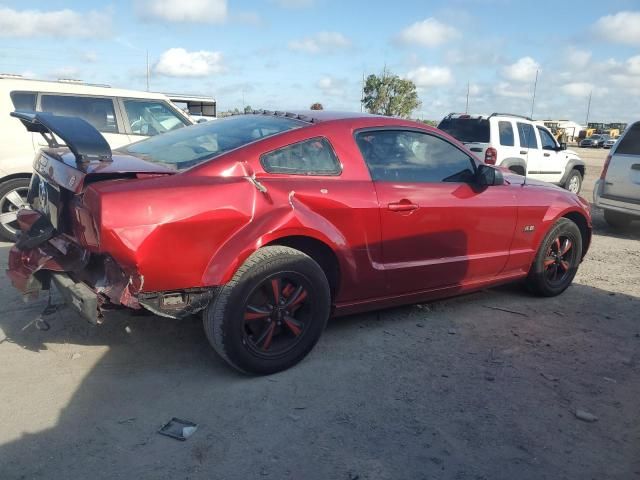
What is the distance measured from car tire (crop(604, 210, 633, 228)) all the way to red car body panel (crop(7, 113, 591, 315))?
4.37 metres

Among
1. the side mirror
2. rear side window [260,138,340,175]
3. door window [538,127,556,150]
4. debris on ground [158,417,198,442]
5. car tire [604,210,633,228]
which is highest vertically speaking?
door window [538,127,556,150]

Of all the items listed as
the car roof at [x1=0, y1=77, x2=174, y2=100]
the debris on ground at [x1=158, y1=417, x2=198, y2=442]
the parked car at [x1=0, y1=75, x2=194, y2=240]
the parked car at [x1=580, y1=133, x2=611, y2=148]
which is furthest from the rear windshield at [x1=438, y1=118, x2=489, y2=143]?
the parked car at [x1=580, y1=133, x2=611, y2=148]

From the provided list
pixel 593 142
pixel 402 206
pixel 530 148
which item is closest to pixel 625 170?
pixel 530 148

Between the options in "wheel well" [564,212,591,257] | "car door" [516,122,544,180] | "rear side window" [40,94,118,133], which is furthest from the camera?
"car door" [516,122,544,180]

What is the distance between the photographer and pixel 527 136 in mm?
11148

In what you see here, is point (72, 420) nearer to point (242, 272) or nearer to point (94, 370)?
point (94, 370)

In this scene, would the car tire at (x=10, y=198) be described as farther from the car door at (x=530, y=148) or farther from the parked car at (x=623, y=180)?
the car door at (x=530, y=148)

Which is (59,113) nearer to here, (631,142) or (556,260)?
(556,260)

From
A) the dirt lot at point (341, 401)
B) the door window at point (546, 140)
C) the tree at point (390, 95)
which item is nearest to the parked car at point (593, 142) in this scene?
the tree at point (390, 95)

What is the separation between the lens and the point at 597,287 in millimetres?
5566

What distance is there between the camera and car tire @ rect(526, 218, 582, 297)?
4934mm

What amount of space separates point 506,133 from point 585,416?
8.47m

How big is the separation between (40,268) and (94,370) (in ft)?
2.30

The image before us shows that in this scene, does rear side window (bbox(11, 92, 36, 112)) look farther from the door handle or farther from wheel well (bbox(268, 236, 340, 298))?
the door handle
